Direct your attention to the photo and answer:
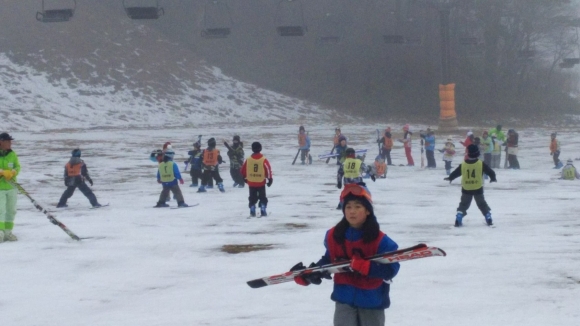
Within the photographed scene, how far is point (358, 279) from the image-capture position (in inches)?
211

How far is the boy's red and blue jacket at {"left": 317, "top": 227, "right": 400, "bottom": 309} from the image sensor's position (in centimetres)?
532

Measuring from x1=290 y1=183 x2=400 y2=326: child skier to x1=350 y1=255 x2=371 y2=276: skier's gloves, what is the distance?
64mm

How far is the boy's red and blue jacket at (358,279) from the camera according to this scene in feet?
17.4

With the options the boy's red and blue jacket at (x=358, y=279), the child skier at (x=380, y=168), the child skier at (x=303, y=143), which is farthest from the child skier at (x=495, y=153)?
the boy's red and blue jacket at (x=358, y=279)

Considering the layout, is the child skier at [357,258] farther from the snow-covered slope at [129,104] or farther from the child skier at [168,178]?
the snow-covered slope at [129,104]

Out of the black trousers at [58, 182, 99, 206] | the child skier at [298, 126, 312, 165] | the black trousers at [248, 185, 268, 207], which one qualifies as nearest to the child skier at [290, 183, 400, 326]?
the black trousers at [248, 185, 268, 207]

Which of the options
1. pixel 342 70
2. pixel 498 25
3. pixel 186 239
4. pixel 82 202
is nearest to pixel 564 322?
pixel 186 239

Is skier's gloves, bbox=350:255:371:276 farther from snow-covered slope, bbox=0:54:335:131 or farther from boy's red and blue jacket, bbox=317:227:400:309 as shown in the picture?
A: snow-covered slope, bbox=0:54:335:131

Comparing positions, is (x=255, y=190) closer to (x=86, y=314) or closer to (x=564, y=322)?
(x=86, y=314)

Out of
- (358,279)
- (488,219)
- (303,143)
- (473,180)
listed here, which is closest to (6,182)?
(473,180)

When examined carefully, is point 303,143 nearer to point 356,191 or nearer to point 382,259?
point 356,191

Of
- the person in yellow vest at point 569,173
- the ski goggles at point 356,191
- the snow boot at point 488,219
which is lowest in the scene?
the person in yellow vest at point 569,173

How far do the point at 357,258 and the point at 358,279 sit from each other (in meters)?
0.21

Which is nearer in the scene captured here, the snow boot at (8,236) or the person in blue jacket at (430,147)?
the snow boot at (8,236)
